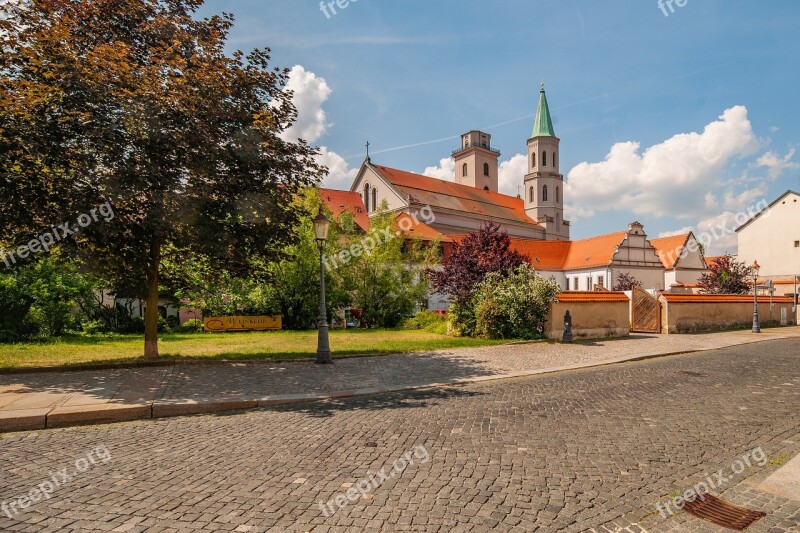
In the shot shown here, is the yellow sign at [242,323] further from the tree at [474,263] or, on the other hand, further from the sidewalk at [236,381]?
the sidewalk at [236,381]

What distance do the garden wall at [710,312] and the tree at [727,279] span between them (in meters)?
5.20

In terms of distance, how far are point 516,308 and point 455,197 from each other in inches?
1938

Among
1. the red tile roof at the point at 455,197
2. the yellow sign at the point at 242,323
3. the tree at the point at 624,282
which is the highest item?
the red tile roof at the point at 455,197

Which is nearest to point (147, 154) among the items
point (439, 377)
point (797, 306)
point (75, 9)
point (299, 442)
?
point (75, 9)

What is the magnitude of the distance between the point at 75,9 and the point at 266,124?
15.8ft

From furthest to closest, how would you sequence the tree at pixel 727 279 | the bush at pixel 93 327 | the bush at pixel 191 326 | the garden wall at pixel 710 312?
1. the tree at pixel 727 279
2. the garden wall at pixel 710 312
3. the bush at pixel 191 326
4. the bush at pixel 93 327

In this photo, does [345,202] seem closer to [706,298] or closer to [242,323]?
[242,323]

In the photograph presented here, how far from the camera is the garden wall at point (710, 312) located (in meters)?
22.0

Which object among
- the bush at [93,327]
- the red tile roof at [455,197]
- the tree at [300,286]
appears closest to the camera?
the bush at [93,327]

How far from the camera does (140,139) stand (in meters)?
9.29

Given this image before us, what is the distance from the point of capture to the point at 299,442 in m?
5.67

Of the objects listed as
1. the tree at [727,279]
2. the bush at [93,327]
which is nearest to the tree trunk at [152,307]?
the bush at [93,327]

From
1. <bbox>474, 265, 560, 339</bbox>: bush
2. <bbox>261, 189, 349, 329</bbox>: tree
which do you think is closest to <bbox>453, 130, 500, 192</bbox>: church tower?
<bbox>261, 189, 349, 329</bbox>: tree

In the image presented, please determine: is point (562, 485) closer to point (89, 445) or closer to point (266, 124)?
point (89, 445)
